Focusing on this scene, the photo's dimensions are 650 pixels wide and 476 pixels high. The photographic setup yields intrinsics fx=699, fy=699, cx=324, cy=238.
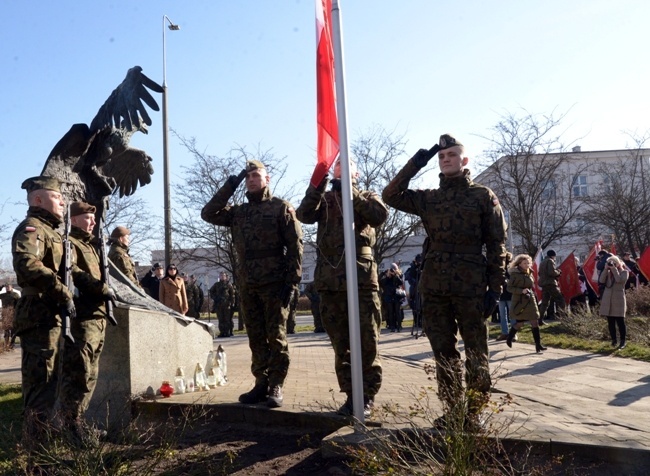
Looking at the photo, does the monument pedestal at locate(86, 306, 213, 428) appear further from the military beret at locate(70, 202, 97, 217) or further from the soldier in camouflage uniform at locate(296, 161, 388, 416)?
the soldier in camouflage uniform at locate(296, 161, 388, 416)

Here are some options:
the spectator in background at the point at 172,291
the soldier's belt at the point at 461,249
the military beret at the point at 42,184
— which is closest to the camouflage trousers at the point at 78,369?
the military beret at the point at 42,184

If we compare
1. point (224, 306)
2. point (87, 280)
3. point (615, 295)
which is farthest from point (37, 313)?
point (224, 306)

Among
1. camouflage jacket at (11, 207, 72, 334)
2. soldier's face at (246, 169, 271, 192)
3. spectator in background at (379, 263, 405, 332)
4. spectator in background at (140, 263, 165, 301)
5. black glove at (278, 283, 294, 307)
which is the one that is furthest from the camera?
spectator in background at (379, 263, 405, 332)

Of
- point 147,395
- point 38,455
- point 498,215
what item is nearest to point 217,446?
point 38,455

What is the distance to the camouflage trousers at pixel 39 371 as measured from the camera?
15.7 ft

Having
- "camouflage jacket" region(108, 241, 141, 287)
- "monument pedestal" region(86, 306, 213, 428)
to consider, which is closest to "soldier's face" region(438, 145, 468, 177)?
"monument pedestal" region(86, 306, 213, 428)

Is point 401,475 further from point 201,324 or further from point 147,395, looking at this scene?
point 201,324

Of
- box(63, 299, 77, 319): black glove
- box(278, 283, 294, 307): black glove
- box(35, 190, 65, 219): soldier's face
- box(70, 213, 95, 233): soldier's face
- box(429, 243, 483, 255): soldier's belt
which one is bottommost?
box(63, 299, 77, 319): black glove

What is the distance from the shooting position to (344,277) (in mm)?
5543

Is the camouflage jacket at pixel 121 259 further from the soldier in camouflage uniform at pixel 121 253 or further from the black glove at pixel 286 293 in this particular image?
the black glove at pixel 286 293

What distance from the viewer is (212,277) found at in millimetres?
55281

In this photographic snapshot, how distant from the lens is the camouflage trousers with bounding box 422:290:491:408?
473 cm

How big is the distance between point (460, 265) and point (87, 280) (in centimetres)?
278

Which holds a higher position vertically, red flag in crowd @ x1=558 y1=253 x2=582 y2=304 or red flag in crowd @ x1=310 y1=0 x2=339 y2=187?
red flag in crowd @ x1=310 y1=0 x2=339 y2=187
